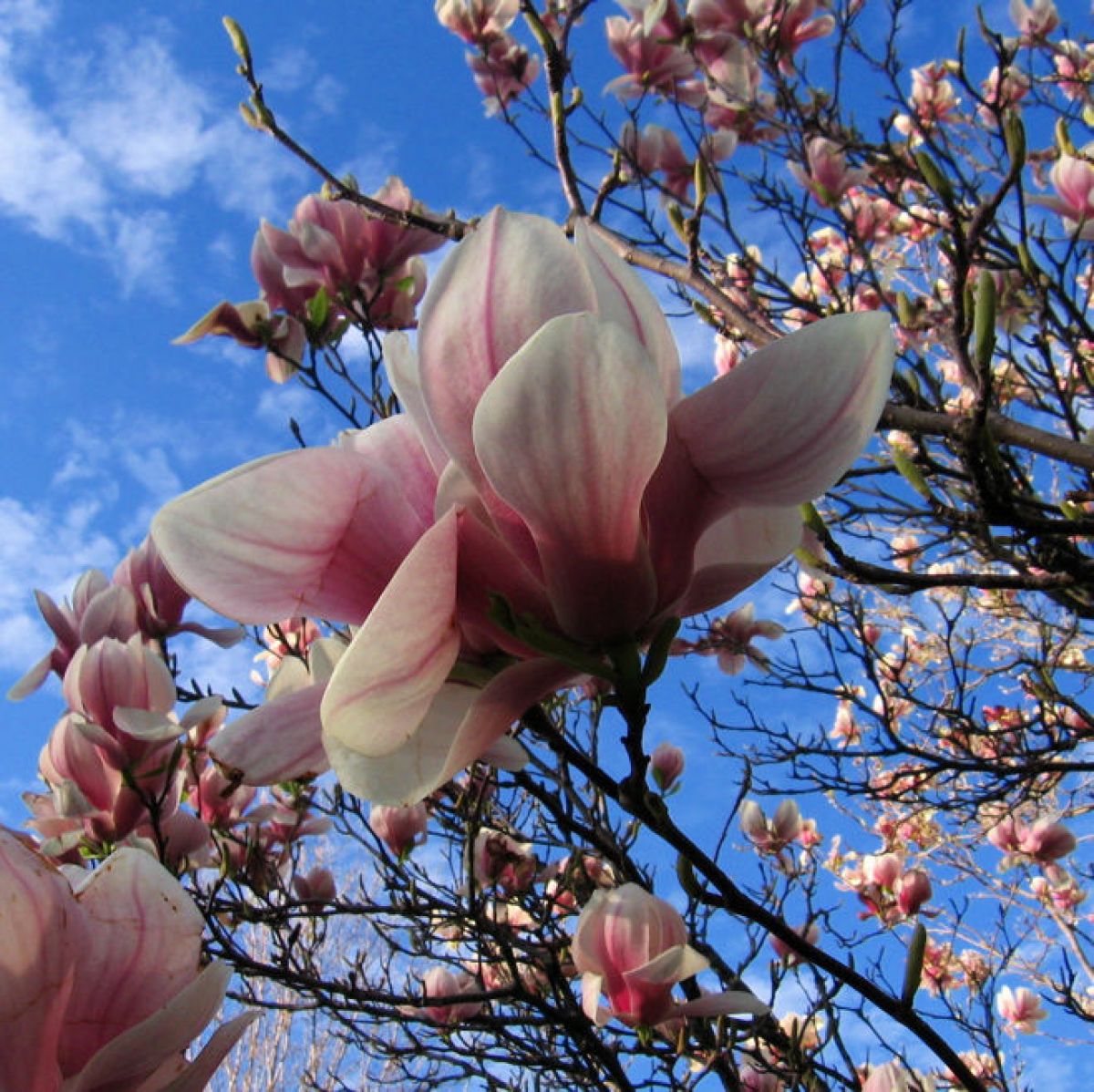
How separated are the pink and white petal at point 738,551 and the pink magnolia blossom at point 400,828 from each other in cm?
210

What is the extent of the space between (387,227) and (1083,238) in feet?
5.40

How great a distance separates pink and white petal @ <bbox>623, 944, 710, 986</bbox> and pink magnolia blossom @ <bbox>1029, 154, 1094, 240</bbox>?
190 centimetres

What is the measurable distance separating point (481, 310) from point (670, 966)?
1326mm

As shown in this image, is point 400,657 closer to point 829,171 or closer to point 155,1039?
point 155,1039

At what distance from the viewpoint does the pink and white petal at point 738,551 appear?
588 millimetres

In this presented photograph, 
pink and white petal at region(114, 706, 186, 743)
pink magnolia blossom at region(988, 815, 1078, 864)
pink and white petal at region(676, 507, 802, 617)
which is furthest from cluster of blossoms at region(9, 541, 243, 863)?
pink magnolia blossom at region(988, 815, 1078, 864)

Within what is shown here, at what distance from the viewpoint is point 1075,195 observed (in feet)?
8.14

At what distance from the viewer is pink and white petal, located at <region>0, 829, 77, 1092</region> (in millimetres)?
586

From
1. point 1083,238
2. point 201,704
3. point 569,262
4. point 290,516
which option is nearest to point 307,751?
point 290,516

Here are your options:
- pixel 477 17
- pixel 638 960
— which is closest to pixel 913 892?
pixel 638 960

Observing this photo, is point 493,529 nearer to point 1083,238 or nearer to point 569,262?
point 569,262

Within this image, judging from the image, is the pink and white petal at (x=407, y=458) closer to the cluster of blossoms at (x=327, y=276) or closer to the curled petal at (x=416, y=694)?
the curled petal at (x=416, y=694)

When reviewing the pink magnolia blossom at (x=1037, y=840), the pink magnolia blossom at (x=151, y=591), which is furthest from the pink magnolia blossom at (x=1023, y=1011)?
the pink magnolia blossom at (x=151, y=591)

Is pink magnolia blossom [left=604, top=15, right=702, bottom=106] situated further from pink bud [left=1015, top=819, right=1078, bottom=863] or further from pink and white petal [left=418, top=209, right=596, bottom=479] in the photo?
pink bud [left=1015, top=819, right=1078, bottom=863]
